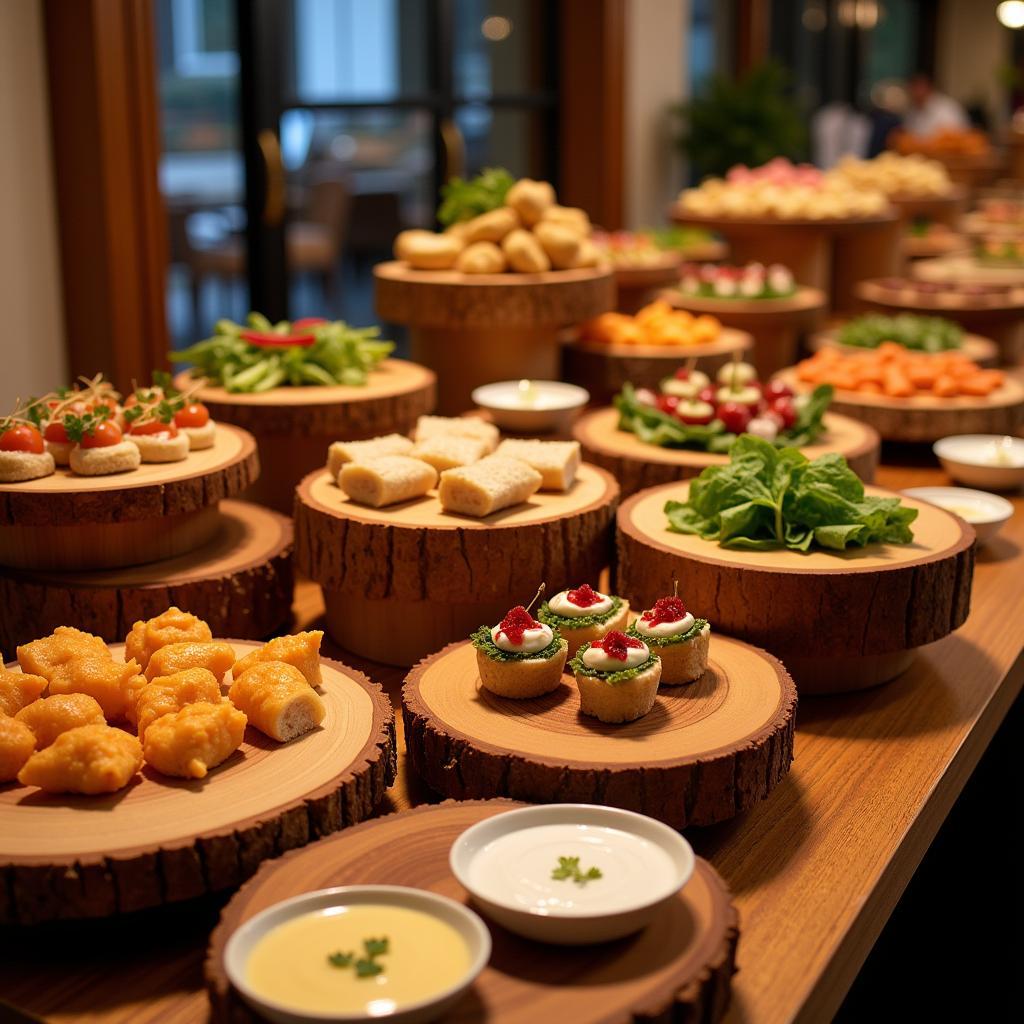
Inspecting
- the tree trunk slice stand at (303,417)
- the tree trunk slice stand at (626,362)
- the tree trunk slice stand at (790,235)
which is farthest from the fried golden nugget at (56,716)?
the tree trunk slice stand at (790,235)

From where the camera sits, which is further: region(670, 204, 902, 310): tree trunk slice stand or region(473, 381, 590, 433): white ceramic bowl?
region(670, 204, 902, 310): tree trunk slice stand

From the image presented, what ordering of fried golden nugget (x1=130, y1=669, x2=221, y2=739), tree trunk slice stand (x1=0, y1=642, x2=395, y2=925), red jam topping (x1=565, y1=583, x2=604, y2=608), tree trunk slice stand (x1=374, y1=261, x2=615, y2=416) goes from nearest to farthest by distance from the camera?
tree trunk slice stand (x1=0, y1=642, x2=395, y2=925) < fried golden nugget (x1=130, y1=669, x2=221, y2=739) < red jam topping (x1=565, y1=583, x2=604, y2=608) < tree trunk slice stand (x1=374, y1=261, x2=615, y2=416)

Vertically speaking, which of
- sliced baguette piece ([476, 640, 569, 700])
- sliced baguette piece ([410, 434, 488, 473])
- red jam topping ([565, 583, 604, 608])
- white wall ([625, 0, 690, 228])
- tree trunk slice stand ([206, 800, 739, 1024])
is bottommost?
tree trunk slice stand ([206, 800, 739, 1024])

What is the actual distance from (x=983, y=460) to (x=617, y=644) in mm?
1959

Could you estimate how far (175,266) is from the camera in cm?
875

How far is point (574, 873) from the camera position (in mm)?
1477

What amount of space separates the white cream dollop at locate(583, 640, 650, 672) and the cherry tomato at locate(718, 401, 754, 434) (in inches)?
46.4

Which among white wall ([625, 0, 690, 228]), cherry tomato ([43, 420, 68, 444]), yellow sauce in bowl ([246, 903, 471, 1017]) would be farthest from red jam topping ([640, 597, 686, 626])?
white wall ([625, 0, 690, 228])

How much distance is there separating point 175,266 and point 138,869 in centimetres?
775

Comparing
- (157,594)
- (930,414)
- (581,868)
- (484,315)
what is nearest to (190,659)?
(157,594)

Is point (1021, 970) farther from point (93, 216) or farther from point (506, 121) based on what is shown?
point (506, 121)

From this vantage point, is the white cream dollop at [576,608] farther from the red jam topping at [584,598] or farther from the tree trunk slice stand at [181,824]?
the tree trunk slice stand at [181,824]

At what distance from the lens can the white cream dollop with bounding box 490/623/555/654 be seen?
6.25 ft

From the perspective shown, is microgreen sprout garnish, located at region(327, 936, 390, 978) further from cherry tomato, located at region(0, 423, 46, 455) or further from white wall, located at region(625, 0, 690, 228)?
white wall, located at region(625, 0, 690, 228)
